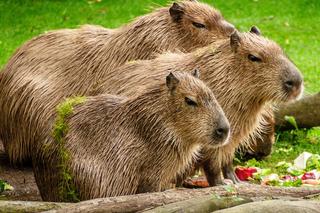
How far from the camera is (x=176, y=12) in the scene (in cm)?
761

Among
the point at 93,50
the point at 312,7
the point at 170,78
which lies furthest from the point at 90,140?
the point at 312,7

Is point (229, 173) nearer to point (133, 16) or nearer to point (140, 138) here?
point (140, 138)

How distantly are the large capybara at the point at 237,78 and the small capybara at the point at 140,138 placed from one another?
380 mm

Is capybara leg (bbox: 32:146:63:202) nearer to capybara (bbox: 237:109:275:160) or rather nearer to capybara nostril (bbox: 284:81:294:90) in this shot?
capybara nostril (bbox: 284:81:294:90)

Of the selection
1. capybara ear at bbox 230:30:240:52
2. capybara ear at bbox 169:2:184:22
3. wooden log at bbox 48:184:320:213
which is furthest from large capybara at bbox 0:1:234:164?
wooden log at bbox 48:184:320:213

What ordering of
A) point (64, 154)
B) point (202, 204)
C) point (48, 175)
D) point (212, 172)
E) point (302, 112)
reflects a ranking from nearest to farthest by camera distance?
point (202, 204) → point (64, 154) → point (48, 175) → point (212, 172) → point (302, 112)

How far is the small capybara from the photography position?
6.08m

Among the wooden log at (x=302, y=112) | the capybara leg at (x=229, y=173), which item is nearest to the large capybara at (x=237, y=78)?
the capybara leg at (x=229, y=173)

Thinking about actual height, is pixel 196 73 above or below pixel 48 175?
above

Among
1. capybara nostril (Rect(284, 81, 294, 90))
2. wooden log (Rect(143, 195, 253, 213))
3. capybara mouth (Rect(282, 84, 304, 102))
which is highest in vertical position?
capybara nostril (Rect(284, 81, 294, 90))

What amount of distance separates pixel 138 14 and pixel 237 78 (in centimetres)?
860

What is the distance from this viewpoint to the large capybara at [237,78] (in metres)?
6.61

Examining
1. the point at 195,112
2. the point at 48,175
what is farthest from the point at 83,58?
the point at 195,112

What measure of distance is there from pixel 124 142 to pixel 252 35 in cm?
139
